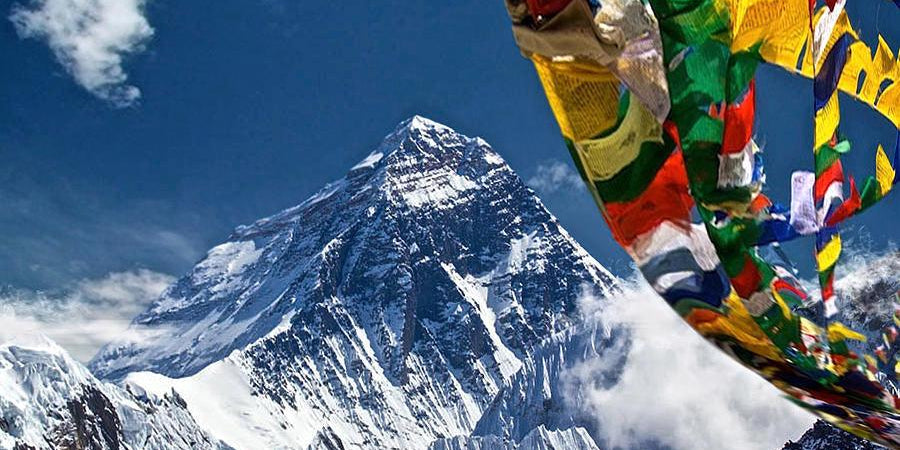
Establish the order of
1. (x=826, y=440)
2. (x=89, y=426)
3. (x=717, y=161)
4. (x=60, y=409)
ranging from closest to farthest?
(x=717, y=161)
(x=826, y=440)
(x=60, y=409)
(x=89, y=426)


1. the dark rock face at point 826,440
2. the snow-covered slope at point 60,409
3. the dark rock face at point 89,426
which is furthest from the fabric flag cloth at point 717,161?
the dark rock face at point 89,426

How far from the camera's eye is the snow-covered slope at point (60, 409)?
97.1 m

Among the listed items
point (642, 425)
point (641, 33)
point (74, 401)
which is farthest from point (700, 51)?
point (642, 425)

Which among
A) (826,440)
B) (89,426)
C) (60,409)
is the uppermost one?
(60,409)

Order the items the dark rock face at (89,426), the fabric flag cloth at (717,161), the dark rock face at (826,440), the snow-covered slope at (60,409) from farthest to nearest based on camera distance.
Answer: the dark rock face at (89,426) < the snow-covered slope at (60,409) < the dark rock face at (826,440) < the fabric flag cloth at (717,161)

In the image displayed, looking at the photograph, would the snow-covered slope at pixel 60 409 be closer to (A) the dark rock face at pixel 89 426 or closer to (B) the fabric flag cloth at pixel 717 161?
(A) the dark rock face at pixel 89 426

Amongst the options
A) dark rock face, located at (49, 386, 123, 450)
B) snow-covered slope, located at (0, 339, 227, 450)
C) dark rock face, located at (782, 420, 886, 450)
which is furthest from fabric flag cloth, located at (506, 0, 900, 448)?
dark rock face, located at (49, 386, 123, 450)

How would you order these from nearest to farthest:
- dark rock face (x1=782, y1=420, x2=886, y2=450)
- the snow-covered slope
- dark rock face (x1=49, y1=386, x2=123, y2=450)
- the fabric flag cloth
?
1. the fabric flag cloth
2. dark rock face (x1=782, y1=420, x2=886, y2=450)
3. the snow-covered slope
4. dark rock face (x1=49, y1=386, x2=123, y2=450)

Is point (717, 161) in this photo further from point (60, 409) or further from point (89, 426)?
point (89, 426)

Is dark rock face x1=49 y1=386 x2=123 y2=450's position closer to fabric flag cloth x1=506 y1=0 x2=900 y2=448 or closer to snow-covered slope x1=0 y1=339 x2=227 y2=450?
snow-covered slope x1=0 y1=339 x2=227 y2=450

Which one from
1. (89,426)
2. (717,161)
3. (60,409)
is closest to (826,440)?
(717,161)

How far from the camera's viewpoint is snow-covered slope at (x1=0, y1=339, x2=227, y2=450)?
318 feet

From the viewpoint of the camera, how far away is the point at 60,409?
106375mm

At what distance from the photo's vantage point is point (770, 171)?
4824 mm
